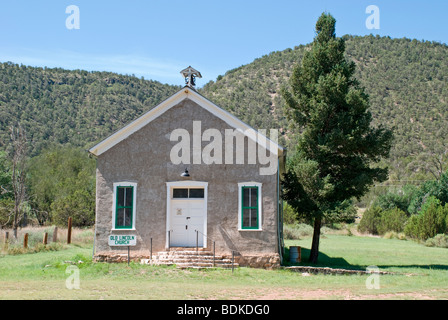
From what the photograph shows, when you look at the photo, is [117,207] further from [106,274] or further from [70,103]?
[70,103]

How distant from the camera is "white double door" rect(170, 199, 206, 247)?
1989 cm

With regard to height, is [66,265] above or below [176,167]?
below

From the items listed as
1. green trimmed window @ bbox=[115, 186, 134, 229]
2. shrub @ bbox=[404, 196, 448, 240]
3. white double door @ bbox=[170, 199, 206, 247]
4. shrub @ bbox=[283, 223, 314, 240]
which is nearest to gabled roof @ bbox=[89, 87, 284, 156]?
green trimmed window @ bbox=[115, 186, 134, 229]

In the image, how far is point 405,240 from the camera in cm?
4091

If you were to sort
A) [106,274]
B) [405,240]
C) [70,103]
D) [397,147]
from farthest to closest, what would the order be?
[70,103] < [397,147] < [405,240] < [106,274]

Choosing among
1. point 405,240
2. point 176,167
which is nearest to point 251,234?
point 176,167

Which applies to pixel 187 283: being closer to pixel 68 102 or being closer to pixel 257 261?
pixel 257 261

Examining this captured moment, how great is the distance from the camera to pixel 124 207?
19844mm

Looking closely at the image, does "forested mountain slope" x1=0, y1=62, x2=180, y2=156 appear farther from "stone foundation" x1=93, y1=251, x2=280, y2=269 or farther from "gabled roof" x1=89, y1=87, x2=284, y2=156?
"stone foundation" x1=93, y1=251, x2=280, y2=269

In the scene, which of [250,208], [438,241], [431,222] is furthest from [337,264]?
[431,222]

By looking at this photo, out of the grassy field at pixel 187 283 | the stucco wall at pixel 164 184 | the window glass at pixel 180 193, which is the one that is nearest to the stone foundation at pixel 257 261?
the stucco wall at pixel 164 184

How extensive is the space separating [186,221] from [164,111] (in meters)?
4.60

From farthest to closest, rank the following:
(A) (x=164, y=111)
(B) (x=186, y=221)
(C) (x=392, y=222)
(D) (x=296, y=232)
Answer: (C) (x=392, y=222), (D) (x=296, y=232), (A) (x=164, y=111), (B) (x=186, y=221)

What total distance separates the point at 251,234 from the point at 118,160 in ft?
20.3
